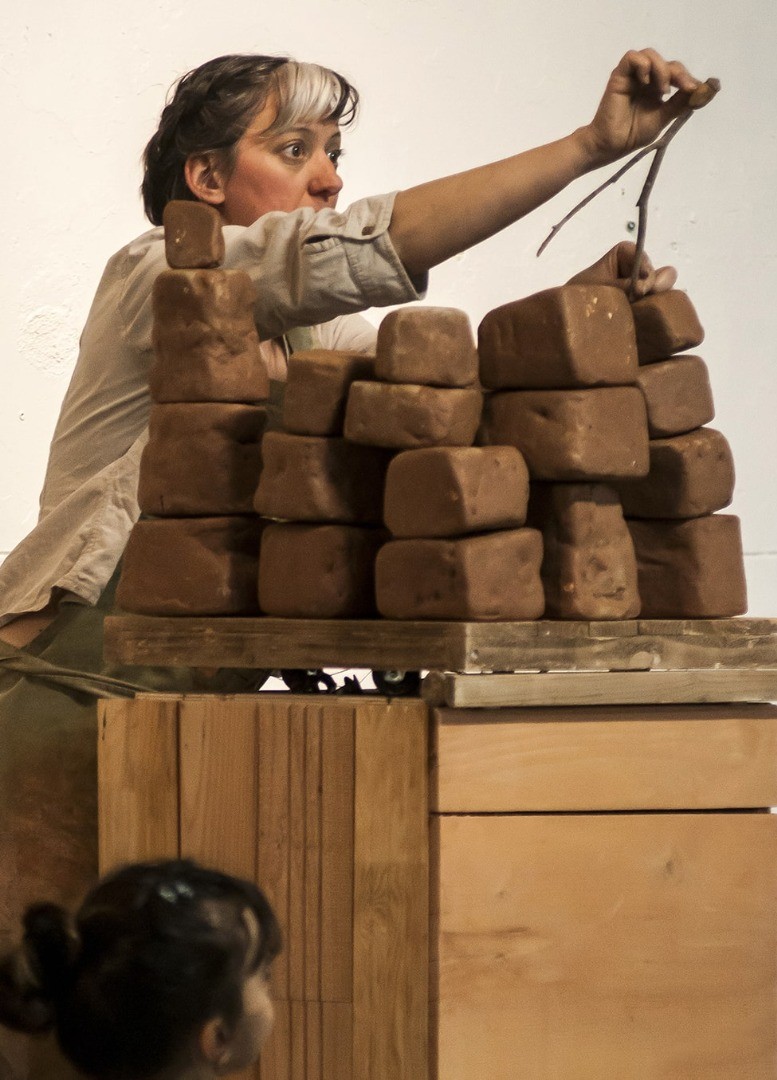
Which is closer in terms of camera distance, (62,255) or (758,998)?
(758,998)

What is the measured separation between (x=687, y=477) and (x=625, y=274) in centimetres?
41

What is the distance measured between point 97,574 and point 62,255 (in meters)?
2.01

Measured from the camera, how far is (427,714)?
1861 millimetres

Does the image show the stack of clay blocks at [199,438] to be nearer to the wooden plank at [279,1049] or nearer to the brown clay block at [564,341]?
the brown clay block at [564,341]

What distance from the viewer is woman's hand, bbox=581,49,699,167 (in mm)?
2066

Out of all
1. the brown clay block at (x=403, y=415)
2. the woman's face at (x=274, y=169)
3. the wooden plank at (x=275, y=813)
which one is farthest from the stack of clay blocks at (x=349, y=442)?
the woman's face at (x=274, y=169)

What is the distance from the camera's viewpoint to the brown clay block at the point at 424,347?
6.30ft

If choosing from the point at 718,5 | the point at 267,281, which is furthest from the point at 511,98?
the point at 267,281

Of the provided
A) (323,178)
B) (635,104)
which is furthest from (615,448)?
(323,178)

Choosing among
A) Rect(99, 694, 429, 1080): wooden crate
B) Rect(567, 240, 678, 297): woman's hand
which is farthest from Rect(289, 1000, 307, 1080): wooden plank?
Rect(567, 240, 678, 297): woman's hand

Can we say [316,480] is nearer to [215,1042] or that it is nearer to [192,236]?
[192,236]

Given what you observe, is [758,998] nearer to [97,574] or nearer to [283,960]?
[283,960]

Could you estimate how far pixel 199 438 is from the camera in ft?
6.75

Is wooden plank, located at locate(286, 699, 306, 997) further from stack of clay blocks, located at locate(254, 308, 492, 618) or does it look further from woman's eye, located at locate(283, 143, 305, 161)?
woman's eye, located at locate(283, 143, 305, 161)
